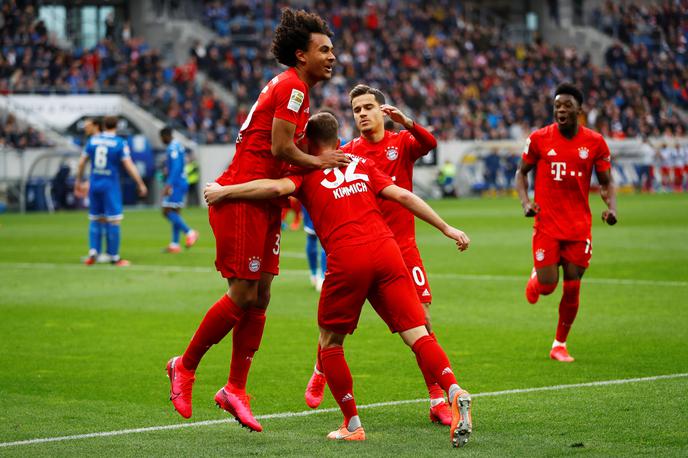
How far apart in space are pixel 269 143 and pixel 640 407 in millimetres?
2893

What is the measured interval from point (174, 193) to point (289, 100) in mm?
16293

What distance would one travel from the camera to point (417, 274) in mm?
8156

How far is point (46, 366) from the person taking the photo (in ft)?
32.2

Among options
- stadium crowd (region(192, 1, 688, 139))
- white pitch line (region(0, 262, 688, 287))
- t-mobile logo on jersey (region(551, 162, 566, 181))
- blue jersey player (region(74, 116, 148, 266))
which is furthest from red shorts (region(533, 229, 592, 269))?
stadium crowd (region(192, 1, 688, 139))

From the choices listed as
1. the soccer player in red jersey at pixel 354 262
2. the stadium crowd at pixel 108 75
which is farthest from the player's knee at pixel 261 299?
the stadium crowd at pixel 108 75

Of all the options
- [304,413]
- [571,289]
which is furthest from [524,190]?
[304,413]

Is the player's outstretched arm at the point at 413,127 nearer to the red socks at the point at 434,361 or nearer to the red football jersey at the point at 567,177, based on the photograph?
the red socks at the point at 434,361

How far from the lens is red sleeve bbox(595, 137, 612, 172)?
34.5 feet

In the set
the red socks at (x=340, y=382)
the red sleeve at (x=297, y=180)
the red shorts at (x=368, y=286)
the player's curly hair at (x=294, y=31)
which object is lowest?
the red socks at (x=340, y=382)

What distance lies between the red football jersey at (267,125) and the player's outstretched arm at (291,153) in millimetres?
54

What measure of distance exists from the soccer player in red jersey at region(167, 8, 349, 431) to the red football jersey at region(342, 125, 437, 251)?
4.12ft

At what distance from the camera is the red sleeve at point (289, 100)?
696 cm

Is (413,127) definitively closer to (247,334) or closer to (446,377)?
(247,334)

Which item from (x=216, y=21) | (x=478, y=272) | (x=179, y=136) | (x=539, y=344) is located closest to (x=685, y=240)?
(x=478, y=272)
